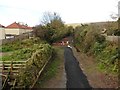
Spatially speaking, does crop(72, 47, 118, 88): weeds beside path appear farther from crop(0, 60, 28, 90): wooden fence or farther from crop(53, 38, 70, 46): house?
crop(53, 38, 70, 46): house

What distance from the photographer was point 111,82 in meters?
19.5

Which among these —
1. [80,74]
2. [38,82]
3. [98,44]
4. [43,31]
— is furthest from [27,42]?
[38,82]

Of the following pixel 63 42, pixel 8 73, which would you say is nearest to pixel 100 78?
pixel 8 73

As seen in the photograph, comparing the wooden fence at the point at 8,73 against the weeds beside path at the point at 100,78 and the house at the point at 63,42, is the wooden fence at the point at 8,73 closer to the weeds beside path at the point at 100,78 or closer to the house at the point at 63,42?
the weeds beside path at the point at 100,78

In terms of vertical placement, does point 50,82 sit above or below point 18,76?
below

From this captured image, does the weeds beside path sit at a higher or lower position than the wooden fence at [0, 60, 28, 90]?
lower

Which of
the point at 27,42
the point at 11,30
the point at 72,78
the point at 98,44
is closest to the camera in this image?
the point at 72,78

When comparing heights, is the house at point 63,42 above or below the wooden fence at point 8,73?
below

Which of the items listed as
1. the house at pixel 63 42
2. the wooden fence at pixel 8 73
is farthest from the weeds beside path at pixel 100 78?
the house at pixel 63 42

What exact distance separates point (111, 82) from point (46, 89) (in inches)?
191

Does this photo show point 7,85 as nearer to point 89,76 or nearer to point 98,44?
point 89,76

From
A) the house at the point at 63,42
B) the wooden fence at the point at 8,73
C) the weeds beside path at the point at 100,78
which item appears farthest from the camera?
the house at the point at 63,42

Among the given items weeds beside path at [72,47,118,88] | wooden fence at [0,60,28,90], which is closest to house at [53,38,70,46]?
weeds beside path at [72,47,118,88]

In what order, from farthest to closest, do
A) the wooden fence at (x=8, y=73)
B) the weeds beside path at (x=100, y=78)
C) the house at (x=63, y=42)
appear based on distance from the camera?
the house at (x=63, y=42) → the weeds beside path at (x=100, y=78) → the wooden fence at (x=8, y=73)
